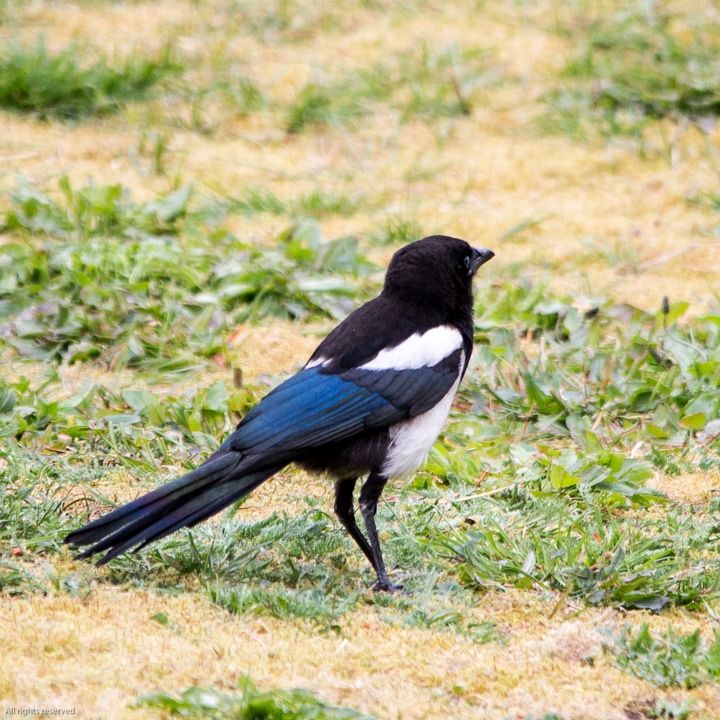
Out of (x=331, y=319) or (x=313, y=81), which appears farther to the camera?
(x=313, y=81)

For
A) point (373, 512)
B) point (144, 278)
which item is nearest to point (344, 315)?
point (144, 278)

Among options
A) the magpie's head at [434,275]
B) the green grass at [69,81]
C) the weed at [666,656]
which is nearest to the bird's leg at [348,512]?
the magpie's head at [434,275]

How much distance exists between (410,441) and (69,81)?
416cm

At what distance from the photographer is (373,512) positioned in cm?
350

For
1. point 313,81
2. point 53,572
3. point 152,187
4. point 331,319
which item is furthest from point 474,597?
point 313,81

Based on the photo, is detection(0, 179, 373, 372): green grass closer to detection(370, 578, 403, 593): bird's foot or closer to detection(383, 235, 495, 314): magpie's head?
detection(383, 235, 495, 314): magpie's head

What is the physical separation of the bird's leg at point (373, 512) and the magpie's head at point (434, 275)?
62cm

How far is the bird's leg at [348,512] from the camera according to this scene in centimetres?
350

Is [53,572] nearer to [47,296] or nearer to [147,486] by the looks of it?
[147,486]

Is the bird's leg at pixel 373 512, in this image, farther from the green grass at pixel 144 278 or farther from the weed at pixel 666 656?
the green grass at pixel 144 278

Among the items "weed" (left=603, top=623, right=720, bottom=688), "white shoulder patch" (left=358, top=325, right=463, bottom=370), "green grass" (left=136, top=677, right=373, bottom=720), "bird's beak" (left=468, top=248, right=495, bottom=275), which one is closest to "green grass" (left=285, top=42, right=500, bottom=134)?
"bird's beak" (left=468, top=248, right=495, bottom=275)

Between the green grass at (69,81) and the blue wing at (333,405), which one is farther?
the green grass at (69,81)

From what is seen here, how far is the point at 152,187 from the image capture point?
6.33 metres

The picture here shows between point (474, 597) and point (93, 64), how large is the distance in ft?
15.8
